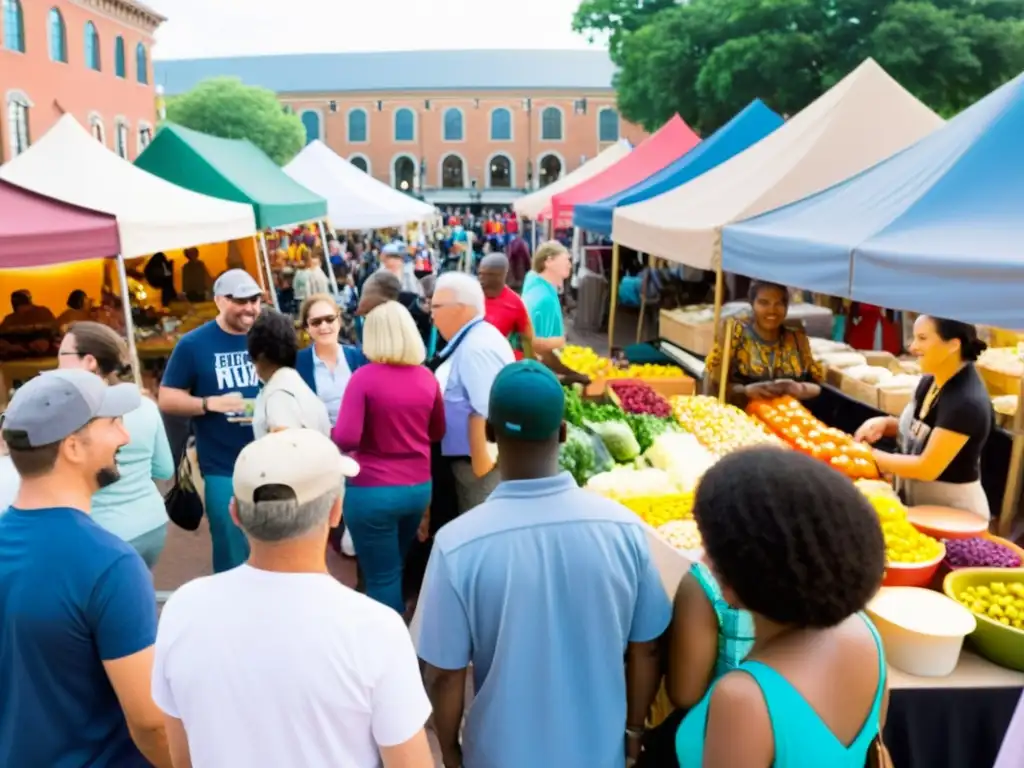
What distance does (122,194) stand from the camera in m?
7.13

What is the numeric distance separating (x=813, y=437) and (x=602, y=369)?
212 cm

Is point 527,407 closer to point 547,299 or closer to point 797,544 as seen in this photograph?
point 797,544

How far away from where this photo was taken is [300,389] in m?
3.56

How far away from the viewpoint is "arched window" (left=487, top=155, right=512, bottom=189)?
61438 mm

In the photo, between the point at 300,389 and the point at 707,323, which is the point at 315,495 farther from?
the point at 707,323

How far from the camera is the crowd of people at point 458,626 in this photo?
1.56 meters

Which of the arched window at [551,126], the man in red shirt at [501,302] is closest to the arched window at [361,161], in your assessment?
the arched window at [551,126]

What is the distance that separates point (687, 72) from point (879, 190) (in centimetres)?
2108

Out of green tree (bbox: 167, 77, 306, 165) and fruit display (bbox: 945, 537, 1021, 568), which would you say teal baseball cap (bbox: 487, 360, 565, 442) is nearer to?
fruit display (bbox: 945, 537, 1021, 568)

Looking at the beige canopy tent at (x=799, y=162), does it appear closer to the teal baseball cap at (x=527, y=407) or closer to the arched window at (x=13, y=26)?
the teal baseball cap at (x=527, y=407)

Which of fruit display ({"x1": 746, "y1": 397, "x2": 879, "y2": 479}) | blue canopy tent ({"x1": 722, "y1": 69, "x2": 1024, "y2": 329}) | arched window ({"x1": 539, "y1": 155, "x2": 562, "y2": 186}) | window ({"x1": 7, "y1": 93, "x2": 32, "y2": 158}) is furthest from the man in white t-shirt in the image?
arched window ({"x1": 539, "y1": 155, "x2": 562, "y2": 186})

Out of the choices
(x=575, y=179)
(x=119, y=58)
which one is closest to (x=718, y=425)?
(x=575, y=179)

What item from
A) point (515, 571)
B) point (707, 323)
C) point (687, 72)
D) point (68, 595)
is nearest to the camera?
point (68, 595)

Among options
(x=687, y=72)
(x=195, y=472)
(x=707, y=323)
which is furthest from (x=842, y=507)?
(x=687, y=72)
